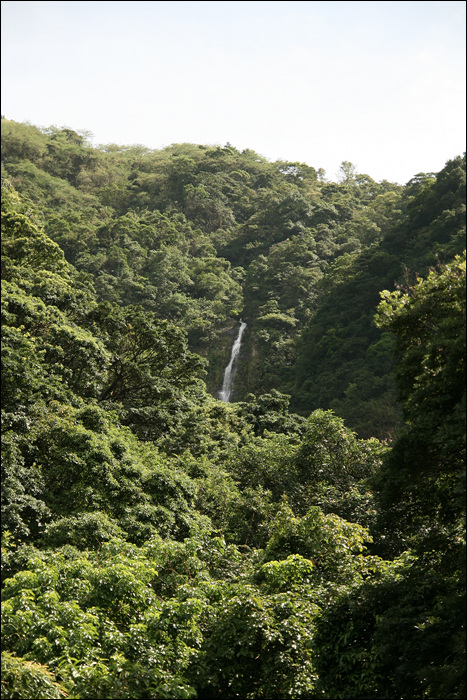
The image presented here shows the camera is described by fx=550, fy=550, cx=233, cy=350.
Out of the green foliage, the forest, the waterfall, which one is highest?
the waterfall

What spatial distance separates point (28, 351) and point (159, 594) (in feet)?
18.0

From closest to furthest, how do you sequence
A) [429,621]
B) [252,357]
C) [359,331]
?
[429,621] → [359,331] → [252,357]

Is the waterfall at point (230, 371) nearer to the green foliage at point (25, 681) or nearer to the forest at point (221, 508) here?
the forest at point (221, 508)

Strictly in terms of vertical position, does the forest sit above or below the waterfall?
below

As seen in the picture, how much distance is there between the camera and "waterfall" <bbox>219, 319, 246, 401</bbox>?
117 ft

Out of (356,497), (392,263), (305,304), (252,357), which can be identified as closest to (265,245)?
(305,304)

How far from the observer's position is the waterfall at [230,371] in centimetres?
3572

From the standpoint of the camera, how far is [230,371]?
37156 mm

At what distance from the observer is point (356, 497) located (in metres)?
12.7

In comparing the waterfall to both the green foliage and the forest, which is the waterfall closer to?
the forest

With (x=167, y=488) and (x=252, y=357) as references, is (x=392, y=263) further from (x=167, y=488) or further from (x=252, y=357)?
(x=167, y=488)

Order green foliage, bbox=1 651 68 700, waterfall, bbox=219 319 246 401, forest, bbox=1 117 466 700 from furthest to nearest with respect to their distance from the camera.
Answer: waterfall, bbox=219 319 246 401 → forest, bbox=1 117 466 700 → green foliage, bbox=1 651 68 700

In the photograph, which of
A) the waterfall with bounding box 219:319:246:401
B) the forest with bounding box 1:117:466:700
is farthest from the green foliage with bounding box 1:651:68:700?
the waterfall with bounding box 219:319:246:401

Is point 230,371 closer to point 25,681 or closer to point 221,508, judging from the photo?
point 221,508
